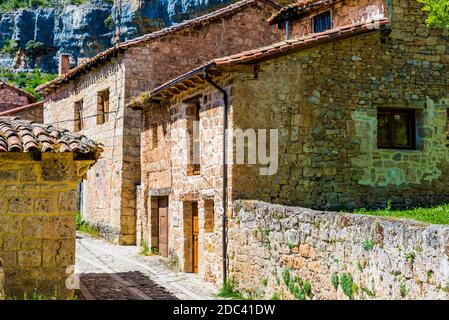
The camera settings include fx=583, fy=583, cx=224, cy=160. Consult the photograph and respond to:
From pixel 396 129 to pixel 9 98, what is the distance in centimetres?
2511

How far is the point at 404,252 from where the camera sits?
6055 mm

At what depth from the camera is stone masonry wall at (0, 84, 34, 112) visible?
3169cm

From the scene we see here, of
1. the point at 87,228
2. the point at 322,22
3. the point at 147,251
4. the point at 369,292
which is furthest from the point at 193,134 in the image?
the point at 87,228

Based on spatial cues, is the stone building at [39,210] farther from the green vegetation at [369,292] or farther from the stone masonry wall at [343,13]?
the stone masonry wall at [343,13]

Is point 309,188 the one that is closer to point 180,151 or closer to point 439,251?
point 180,151

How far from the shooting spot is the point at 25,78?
54.6m

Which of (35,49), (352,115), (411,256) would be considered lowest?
(411,256)

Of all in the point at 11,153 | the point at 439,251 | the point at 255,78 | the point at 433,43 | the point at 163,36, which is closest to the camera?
the point at 439,251

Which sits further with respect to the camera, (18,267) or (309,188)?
(309,188)

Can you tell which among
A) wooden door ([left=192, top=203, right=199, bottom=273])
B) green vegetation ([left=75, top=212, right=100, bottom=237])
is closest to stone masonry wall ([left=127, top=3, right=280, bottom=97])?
green vegetation ([left=75, top=212, right=100, bottom=237])

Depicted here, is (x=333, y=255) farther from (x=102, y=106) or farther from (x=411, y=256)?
(x=102, y=106)

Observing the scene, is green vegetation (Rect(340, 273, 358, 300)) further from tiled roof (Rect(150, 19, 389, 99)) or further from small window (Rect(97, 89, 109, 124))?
small window (Rect(97, 89, 109, 124))
